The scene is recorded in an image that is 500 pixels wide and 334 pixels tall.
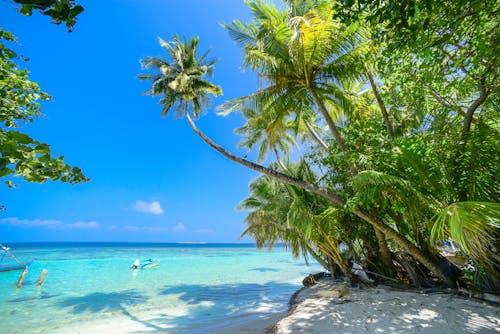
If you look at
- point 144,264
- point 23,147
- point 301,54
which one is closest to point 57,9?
point 23,147

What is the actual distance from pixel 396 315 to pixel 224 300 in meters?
6.60

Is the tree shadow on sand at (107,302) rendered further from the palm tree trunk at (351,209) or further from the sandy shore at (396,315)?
the palm tree trunk at (351,209)

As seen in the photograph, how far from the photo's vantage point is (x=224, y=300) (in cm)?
958

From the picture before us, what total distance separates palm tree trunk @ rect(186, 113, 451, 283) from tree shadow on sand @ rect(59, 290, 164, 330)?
5.44 meters

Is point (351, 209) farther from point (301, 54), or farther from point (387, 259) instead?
point (301, 54)

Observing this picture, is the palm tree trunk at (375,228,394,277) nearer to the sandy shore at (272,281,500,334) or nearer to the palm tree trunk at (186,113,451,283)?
the palm tree trunk at (186,113,451,283)


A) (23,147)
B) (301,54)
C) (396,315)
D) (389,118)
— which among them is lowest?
(396,315)

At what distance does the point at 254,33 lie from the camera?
7031 mm

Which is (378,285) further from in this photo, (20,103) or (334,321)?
(20,103)

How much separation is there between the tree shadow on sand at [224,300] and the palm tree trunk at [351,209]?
14.1 ft

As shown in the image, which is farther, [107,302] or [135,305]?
[107,302]

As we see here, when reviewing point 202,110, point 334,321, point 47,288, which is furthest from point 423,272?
point 47,288

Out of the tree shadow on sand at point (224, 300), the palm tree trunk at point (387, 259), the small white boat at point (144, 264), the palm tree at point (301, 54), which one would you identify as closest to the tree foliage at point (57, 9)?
the palm tree at point (301, 54)

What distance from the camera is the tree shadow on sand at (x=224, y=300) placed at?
734 centimetres
